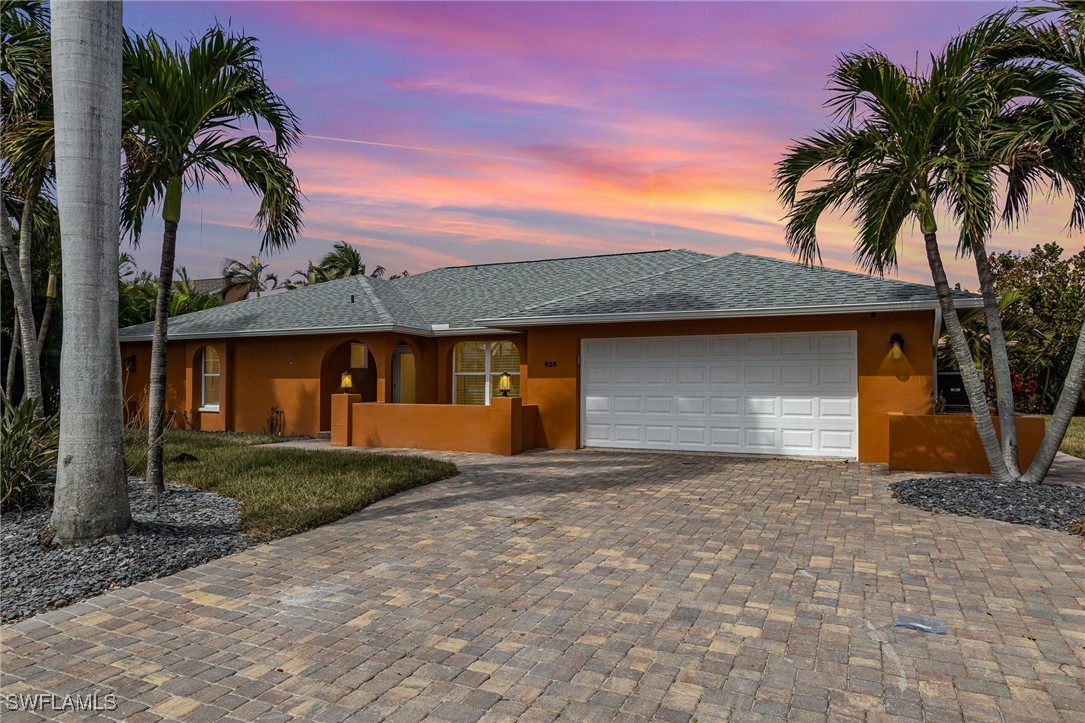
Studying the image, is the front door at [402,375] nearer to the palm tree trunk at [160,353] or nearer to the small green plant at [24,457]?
the palm tree trunk at [160,353]

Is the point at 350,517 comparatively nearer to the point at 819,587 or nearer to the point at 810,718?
the point at 819,587

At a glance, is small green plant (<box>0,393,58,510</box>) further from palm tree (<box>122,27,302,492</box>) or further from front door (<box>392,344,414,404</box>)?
front door (<box>392,344,414,404</box>)

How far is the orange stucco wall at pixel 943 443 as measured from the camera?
9883mm

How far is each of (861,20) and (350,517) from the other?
1011 cm

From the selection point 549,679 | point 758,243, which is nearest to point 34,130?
point 549,679

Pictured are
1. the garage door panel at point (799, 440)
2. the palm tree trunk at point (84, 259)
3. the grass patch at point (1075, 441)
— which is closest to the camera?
the palm tree trunk at point (84, 259)

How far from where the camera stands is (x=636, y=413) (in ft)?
43.1

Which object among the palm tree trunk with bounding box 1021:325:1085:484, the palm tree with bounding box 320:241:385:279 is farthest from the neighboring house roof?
the palm tree with bounding box 320:241:385:279

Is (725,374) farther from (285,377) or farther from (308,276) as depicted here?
(308,276)

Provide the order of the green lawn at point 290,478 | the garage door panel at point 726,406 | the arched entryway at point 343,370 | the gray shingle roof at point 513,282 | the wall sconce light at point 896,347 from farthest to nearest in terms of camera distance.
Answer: the gray shingle roof at point 513,282 → the arched entryway at point 343,370 → the garage door panel at point 726,406 → the wall sconce light at point 896,347 → the green lawn at point 290,478

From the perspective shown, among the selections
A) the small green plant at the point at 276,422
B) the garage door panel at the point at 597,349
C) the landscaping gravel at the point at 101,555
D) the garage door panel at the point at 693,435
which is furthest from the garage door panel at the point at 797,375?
the small green plant at the point at 276,422

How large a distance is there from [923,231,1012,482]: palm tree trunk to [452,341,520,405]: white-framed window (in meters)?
10.6

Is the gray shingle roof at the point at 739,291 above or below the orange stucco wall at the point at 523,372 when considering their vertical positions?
above

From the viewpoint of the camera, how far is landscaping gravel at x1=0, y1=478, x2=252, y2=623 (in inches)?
184
